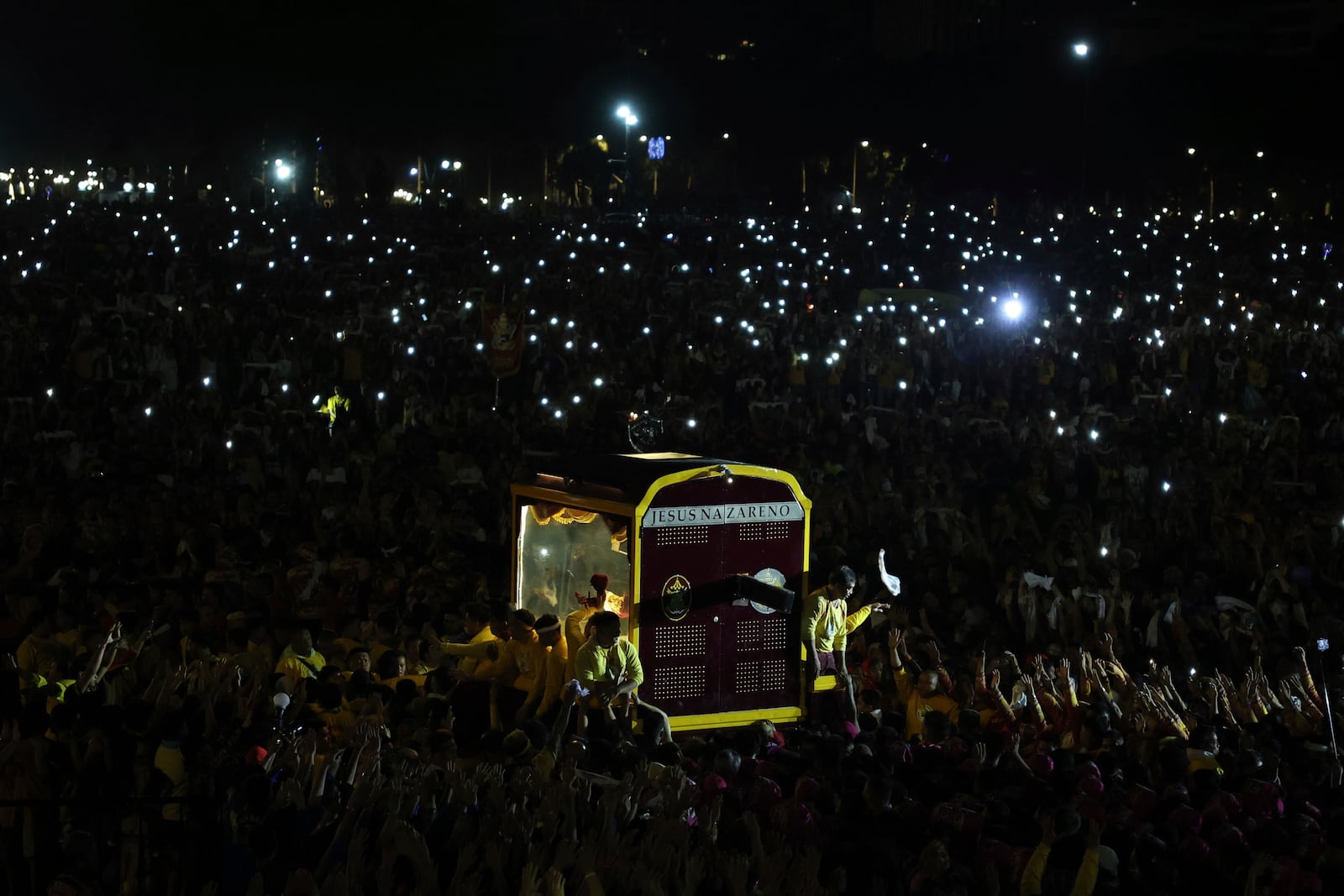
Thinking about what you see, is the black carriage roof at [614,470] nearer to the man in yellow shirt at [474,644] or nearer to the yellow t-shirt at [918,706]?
the man in yellow shirt at [474,644]

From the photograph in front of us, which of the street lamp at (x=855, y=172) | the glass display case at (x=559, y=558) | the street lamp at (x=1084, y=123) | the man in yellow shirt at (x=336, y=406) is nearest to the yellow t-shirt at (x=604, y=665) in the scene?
the glass display case at (x=559, y=558)

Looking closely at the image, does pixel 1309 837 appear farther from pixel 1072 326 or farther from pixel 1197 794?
pixel 1072 326

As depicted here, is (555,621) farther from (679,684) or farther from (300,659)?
(300,659)

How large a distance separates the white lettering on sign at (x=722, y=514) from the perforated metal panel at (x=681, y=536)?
0.10 ft

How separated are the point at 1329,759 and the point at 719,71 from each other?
201 ft

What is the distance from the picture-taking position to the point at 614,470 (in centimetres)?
1083

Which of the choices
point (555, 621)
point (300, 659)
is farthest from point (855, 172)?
point (300, 659)

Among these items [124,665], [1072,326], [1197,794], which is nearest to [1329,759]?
[1197,794]

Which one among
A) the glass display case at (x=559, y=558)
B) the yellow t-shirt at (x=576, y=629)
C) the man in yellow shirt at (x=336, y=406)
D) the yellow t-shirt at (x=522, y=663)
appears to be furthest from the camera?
the man in yellow shirt at (x=336, y=406)

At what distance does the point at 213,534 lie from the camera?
43.2ft

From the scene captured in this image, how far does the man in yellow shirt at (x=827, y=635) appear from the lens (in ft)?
34.4

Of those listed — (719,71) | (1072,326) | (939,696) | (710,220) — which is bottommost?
(939,696)

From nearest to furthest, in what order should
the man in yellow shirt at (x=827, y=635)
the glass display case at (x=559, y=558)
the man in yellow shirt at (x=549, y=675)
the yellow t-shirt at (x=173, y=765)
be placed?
1. the yellow t-shirt at (x=173, y=765)
2. the man in yellow shirt at (x=549, y=675)
3. the man in yellow shirt at (x=827, y=635)
4. the glass display case at (x=559, y=558)

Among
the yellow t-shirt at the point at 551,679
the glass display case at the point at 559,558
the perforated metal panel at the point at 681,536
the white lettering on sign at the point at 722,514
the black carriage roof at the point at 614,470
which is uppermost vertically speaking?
the black carriage roof at the point at 614,470
